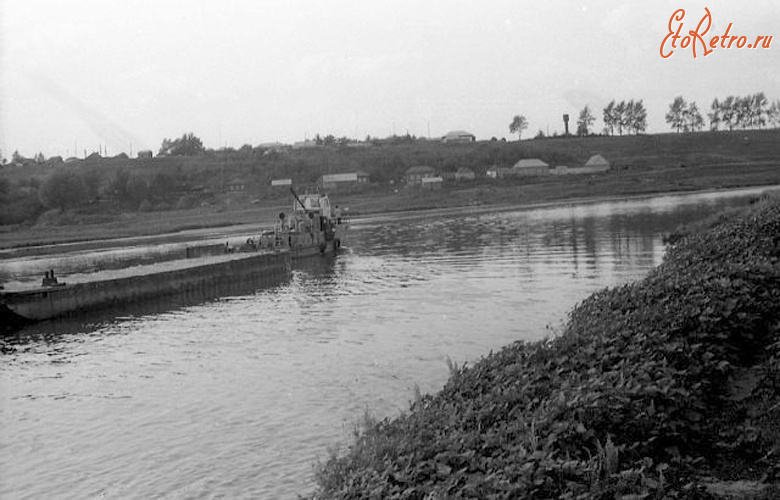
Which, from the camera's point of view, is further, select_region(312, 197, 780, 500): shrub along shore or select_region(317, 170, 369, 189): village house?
select_region(317, 170, 369, 189): village house

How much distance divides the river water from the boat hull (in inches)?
53.4

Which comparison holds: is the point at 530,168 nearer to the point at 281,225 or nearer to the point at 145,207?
the point at 145,207

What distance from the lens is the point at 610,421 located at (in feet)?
31.5

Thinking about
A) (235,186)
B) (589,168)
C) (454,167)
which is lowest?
(589,168)

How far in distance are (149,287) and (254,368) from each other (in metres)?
19.2

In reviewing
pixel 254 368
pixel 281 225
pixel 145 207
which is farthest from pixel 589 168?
pixel 254 368

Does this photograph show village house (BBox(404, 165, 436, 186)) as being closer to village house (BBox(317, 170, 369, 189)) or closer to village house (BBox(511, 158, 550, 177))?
village house (BBox(317, 170, 369, 189))

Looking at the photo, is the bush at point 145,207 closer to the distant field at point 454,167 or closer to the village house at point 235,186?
the distant field at point 454,167

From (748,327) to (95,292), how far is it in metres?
29.1

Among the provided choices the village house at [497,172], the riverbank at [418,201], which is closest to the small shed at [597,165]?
the riverbank at [418,201]

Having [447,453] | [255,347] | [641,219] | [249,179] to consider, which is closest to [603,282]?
[255,347]

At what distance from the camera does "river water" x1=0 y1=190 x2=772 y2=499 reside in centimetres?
1405

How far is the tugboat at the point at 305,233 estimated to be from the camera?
55.8 meters

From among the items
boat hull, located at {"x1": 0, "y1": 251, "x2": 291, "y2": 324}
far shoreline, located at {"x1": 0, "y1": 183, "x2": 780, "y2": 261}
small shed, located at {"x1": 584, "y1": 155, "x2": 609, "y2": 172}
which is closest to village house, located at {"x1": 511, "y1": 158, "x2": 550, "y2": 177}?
small shed, located at {"x1": 584, "y1": 155, "x2": 609, "y2": 172}
